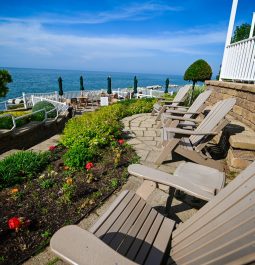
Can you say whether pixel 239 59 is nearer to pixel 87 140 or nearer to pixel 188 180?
pixel 87 140

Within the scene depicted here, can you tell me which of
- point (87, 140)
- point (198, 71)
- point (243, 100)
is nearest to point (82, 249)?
point (87, 140)

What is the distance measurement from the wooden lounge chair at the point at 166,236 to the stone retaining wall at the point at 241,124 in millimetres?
1827

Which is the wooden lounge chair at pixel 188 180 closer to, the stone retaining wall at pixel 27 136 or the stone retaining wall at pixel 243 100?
the stone retaining wall at pixel 243 100

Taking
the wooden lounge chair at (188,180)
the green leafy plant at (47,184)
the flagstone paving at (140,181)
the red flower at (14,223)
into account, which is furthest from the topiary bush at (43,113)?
Answer: the wooden lounge chair at (188,180)

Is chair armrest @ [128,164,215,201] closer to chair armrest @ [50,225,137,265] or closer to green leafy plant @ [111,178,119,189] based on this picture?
chair armrest @ [50,225,137,265]

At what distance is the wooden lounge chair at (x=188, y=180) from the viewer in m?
1.45

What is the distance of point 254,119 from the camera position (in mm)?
3674

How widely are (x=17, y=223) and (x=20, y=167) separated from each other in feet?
4.53

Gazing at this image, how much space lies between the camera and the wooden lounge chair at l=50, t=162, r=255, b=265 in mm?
788

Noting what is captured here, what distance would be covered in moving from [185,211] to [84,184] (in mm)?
1264

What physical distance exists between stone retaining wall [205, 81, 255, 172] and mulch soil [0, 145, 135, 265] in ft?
5.20

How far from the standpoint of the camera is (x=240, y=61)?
5086mm

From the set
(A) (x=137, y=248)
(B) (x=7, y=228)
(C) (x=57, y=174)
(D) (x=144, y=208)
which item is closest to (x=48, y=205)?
(B) (x=7, y=228)

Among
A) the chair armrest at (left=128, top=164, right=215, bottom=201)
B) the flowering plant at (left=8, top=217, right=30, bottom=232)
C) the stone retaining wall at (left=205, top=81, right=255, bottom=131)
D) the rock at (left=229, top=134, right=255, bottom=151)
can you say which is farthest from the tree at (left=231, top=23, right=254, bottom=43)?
the flowering plant at (left=8, top=217, right=30, bottom=232)
